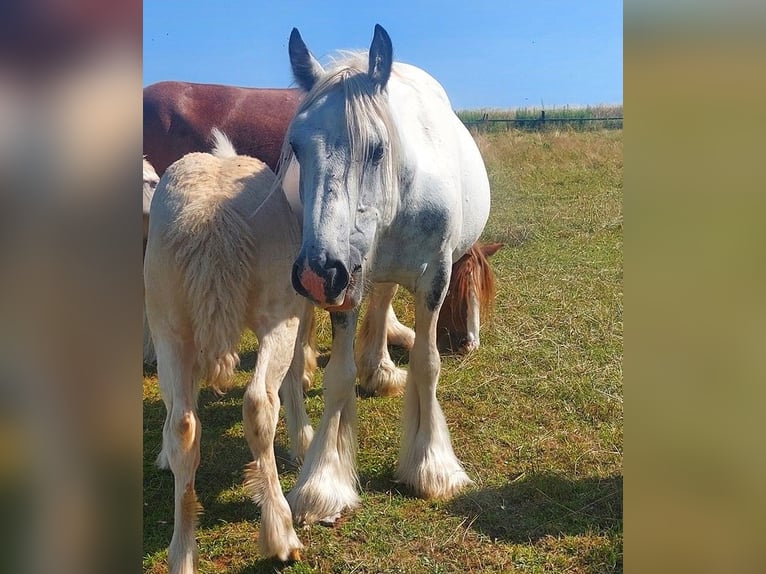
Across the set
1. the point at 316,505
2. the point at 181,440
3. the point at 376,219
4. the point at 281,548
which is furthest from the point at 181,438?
the point at 376,219

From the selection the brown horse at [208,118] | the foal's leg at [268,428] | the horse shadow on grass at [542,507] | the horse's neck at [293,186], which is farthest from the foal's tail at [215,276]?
the brown horse at [208,118]

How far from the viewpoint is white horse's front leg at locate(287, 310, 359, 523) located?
270cm

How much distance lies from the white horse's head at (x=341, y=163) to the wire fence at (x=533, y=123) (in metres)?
1.84

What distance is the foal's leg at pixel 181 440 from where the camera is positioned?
2115 mm

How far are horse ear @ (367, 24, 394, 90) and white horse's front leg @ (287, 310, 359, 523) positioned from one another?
0.95 m

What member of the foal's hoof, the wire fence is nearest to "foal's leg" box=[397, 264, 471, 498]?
the foal's hoof

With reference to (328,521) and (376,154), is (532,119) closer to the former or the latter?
(376,154)

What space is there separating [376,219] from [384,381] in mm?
1615

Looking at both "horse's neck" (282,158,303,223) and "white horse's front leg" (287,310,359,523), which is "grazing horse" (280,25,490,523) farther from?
"horse's neck" (282,158,303,223)

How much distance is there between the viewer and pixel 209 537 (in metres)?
2.60
